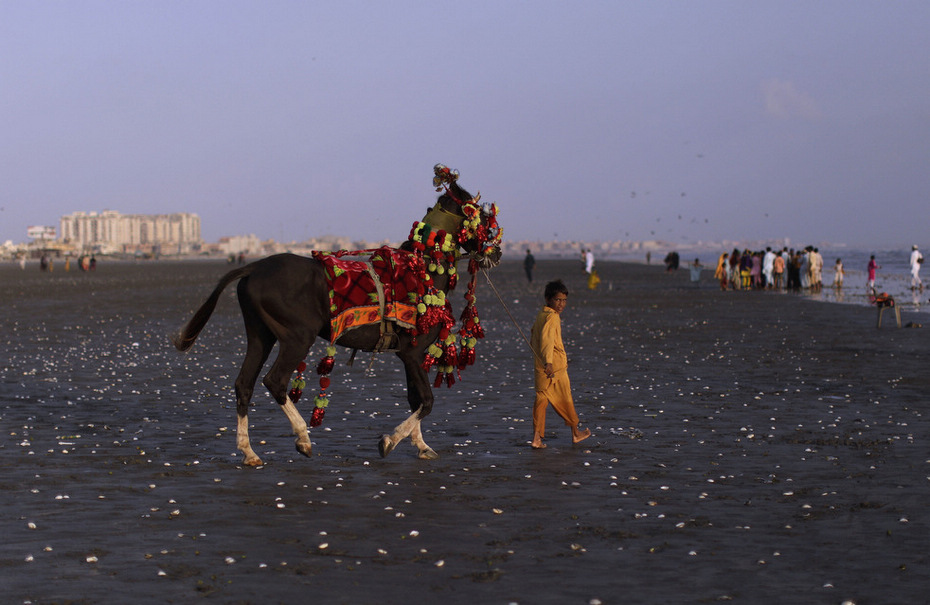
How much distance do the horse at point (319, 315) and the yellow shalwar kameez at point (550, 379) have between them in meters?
0.99

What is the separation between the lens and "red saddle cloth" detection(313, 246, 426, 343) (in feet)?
36.3

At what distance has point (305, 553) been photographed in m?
7.52

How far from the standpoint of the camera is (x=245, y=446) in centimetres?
1080

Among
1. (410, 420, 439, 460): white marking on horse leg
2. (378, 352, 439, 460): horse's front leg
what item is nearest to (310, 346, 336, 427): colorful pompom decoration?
(378, 352, 439, 460): horse's front leg

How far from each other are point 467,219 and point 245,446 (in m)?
3.38

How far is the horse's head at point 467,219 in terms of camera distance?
11591 millimetres

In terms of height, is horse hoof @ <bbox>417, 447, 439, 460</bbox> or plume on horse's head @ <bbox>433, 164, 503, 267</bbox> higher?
plume on horse's head @ <bbox>433, 164, 503, 267</bbox>

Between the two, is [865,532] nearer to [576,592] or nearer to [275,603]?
[576,592]

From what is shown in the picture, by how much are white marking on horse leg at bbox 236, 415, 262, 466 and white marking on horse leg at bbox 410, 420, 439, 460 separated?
1.63 m

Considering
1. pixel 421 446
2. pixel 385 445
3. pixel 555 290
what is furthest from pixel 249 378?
pixel 555 290

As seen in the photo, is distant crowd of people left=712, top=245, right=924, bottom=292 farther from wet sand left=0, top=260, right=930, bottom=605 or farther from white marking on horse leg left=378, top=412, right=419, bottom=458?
white marking on horse leg left=378, top=412, right=419, bottom=458

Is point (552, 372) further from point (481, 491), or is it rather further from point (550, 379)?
point (481, 491)

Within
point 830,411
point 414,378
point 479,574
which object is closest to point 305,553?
point 479,574

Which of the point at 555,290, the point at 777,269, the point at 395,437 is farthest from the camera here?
the point at 777,269
